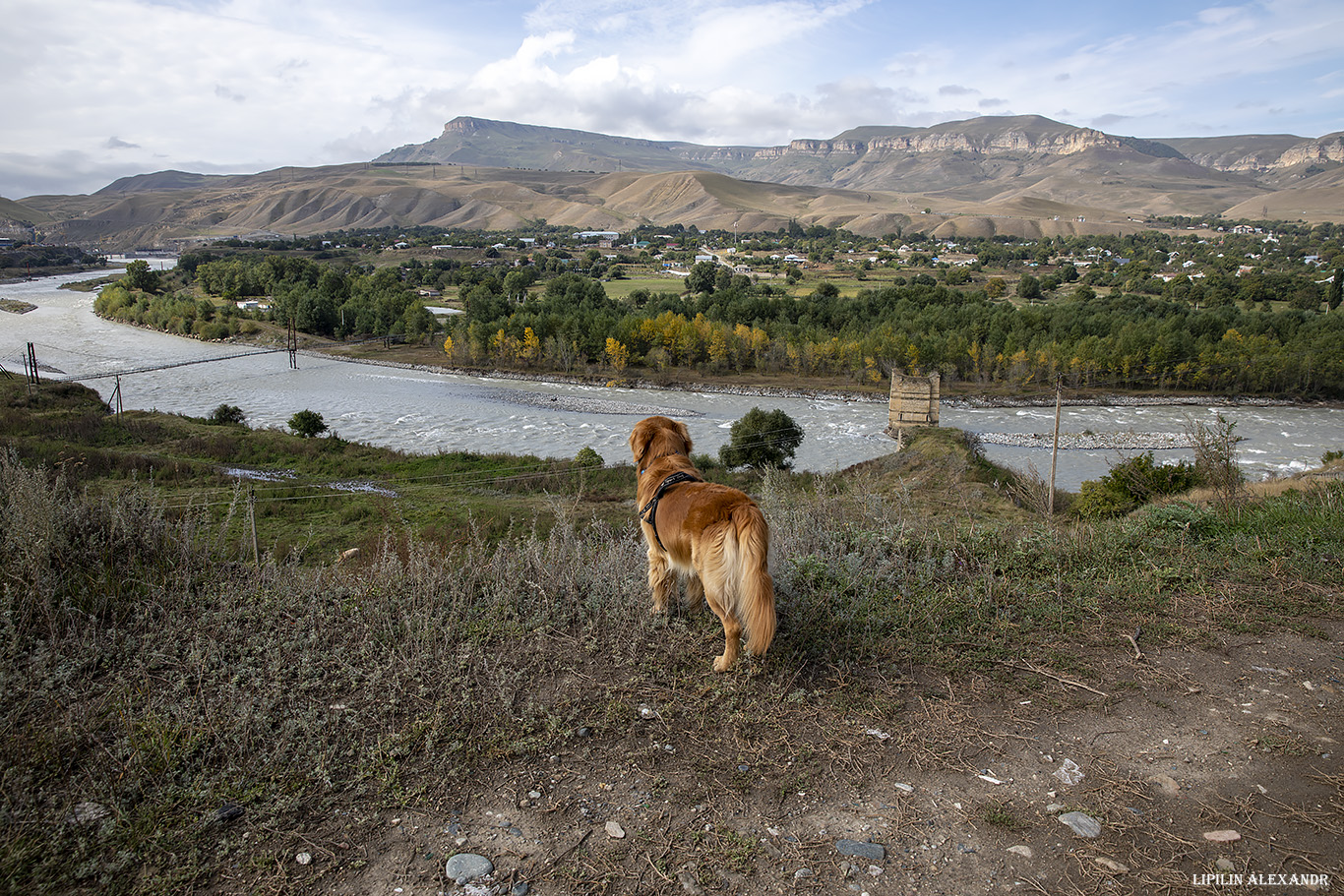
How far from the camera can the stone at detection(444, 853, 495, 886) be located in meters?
2.54

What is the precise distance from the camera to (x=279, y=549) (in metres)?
15.1

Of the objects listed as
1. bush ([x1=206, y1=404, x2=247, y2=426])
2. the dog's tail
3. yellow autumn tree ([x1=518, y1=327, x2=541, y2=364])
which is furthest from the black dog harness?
yellow autumn tree ([x1=518, y1=327, x2=541, y2=364])

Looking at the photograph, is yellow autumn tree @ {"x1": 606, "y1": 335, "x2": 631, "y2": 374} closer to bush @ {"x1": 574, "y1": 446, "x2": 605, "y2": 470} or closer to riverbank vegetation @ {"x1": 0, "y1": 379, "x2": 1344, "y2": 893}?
bush @ {"x1": 574, "y1": 446, "x2": 605, "y2": 470}

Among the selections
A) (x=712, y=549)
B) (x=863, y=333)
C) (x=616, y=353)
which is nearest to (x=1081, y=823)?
(x=712, y=549)

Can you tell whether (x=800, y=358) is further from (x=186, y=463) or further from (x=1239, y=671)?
(x=1239, y=671)

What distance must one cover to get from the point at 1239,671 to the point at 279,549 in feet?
52.5

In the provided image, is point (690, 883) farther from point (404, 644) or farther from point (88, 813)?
point (88, 813)

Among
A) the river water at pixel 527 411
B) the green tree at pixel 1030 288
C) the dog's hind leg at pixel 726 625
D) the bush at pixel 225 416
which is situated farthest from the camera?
the green tree at pixel 1030 288

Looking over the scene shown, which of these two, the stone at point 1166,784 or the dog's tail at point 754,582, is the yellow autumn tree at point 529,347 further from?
the stone at point 1166,784

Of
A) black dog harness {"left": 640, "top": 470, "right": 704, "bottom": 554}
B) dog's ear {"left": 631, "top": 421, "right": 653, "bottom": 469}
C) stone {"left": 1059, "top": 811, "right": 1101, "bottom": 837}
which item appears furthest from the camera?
dog's ear {"left": 631, "top": 421, "right": 653, "bottom": 469}

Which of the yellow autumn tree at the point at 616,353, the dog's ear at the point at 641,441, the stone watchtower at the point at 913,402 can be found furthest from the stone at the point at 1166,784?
the yellow autumn tree at the point at 616,353

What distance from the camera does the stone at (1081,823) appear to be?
2771mm

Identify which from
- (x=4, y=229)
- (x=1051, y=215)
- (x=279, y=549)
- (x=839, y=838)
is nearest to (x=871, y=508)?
(x=839, y=838)

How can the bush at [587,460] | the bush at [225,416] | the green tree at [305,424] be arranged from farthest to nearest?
the bush at [225,416], the green tree at [305,424], the bush at [587,460]
